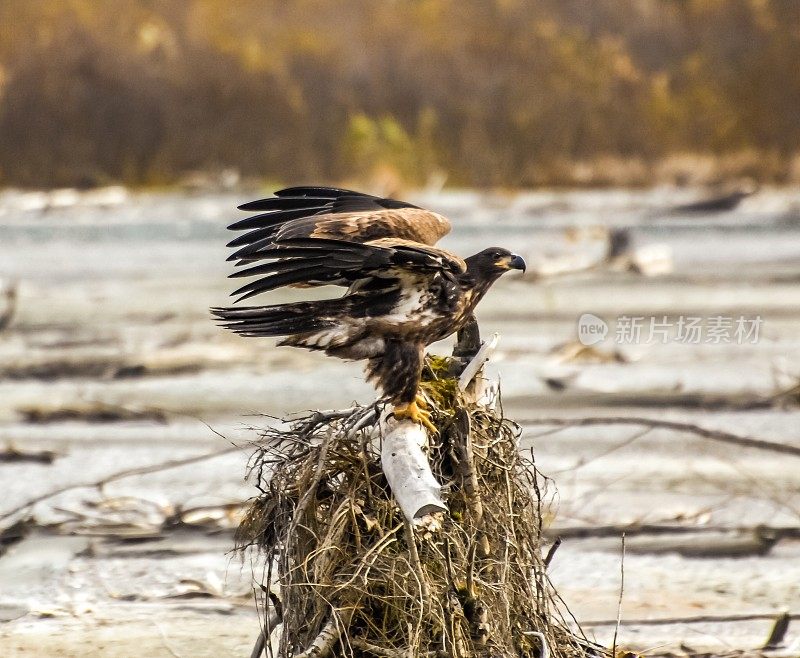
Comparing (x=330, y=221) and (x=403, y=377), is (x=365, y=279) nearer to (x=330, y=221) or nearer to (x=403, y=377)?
(x=330, y=221)

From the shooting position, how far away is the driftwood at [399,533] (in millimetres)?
3447

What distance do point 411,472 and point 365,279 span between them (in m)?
0.72

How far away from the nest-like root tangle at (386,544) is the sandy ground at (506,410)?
42 centimetres

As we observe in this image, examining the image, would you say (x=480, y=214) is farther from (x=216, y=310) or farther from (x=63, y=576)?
(x=216, y=310)

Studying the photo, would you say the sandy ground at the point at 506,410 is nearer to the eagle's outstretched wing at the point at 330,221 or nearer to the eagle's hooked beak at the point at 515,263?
the eagle's outstretched wing at the point at 330,221

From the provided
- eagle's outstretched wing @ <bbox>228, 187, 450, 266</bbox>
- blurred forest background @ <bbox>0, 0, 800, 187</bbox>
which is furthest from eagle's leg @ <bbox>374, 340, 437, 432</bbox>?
blurred forest background @ <bbox>0, 0, 800, 187</bbox>

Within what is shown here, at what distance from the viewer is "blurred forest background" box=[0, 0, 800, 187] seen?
57.1 ft

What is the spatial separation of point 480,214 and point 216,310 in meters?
14.0

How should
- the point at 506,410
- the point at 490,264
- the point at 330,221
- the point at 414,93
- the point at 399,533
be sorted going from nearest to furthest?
the point at 399,533 → the point at 330,221 → the point at 490,264 → the point at 506,410 → the point at 414,93

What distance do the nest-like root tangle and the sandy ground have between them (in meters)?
0.42

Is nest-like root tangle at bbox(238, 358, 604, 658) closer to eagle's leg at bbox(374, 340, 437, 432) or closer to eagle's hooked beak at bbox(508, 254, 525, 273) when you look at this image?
eagle's leg at bbox(374, 340, 437, 432)

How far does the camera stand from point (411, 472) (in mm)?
3396

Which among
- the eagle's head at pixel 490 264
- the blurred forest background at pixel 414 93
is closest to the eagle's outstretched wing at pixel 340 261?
the eagle's head at pixel 490 264

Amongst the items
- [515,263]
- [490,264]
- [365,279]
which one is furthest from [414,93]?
[365,279]
